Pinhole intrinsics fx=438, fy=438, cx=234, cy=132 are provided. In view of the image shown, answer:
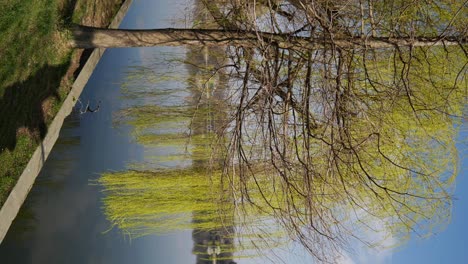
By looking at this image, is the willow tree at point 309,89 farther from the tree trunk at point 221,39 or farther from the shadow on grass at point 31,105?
the shadow on grass at point 31,105

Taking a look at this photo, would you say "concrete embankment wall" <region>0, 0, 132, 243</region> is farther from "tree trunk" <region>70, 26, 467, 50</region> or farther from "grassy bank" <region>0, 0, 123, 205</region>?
"tree trunk" <region>70, 26, 467, 50</region>

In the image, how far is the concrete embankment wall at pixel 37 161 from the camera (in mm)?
5121

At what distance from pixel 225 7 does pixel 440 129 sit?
3878 millimetres

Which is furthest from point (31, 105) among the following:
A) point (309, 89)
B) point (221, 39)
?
point (309, 89)

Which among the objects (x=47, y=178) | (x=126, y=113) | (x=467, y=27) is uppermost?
(x=467, y=27)

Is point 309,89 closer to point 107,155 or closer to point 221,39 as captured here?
point 221,39

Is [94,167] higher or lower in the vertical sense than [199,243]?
higher

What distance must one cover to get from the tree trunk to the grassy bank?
1.14 feet

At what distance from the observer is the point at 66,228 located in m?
8.26

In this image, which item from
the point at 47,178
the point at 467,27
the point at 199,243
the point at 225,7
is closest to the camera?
the point at 467,27

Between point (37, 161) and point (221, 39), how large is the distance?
2968mm

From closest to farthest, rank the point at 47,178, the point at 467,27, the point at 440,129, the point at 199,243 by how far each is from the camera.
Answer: the point at 467,27 → the point at 440,129 → the point at 47,178 → the point at 199,243

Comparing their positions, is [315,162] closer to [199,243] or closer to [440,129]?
[440,129]

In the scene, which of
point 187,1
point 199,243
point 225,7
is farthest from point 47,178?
point 225,7
